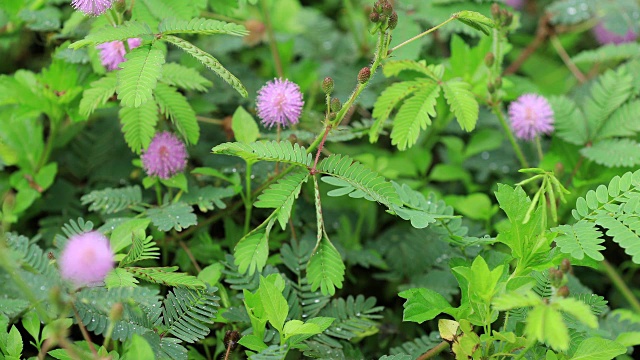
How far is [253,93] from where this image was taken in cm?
200

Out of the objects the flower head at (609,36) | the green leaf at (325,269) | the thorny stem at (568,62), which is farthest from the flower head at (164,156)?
the flower head at (609,36)

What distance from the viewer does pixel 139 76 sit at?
4.33ft

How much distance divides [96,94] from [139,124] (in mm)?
120

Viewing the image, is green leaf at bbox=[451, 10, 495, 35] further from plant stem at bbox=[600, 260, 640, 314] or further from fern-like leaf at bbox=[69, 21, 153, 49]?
plant stem at bbox=[600, 260, 640, 314]

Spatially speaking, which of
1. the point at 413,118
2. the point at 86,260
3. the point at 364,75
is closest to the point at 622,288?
the point at 413,118

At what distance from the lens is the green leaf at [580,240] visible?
1.21 m

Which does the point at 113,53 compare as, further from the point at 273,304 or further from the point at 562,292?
the point at 562,292

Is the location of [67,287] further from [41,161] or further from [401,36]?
[401,36]

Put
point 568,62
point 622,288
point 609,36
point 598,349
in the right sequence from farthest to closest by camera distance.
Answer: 1. point 609,36
2. point 568,62
3. point 622,288
4. point 598,349

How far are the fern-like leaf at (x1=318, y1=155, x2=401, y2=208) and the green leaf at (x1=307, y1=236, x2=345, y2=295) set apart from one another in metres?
0.13

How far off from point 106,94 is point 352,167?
2.00ft

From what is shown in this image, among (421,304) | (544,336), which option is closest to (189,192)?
(421,304)

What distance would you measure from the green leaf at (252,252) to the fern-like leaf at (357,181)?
191 mm

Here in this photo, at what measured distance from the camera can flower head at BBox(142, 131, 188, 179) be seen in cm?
158
